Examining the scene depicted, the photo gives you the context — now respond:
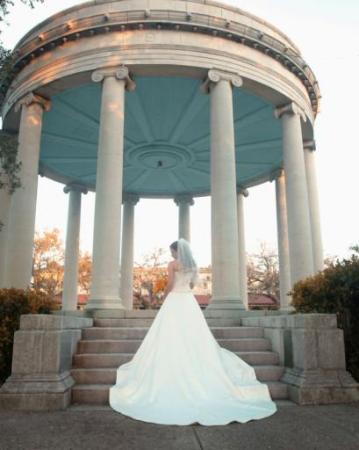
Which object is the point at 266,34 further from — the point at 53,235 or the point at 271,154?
the point at 53,235

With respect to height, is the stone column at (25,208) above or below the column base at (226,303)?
above

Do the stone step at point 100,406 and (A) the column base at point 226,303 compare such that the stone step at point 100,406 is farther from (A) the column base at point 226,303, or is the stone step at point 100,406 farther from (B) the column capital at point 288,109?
(B) the column capital at point 288,109

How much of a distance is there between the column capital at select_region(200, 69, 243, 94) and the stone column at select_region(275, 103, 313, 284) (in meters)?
4.05

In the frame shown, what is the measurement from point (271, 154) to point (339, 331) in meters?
22.4

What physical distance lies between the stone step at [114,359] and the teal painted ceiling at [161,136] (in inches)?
606

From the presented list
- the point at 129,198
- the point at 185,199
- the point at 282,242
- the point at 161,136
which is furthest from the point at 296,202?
the point at 129,198

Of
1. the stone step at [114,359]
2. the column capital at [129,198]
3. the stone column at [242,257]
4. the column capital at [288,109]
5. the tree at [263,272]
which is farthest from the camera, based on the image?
the tree at [263,272]

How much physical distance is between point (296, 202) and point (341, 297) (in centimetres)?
1085

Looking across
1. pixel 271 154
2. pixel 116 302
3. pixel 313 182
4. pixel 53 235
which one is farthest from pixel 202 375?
pixel 53 235

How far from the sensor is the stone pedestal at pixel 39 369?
26.0 ft

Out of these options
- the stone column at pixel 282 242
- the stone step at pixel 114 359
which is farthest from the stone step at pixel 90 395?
the stone column at pixel 282 242

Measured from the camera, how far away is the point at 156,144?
97.0 ft

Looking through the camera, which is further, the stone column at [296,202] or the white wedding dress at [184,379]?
the stone column at [296,202]

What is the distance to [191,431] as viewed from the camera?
6.36 meters
